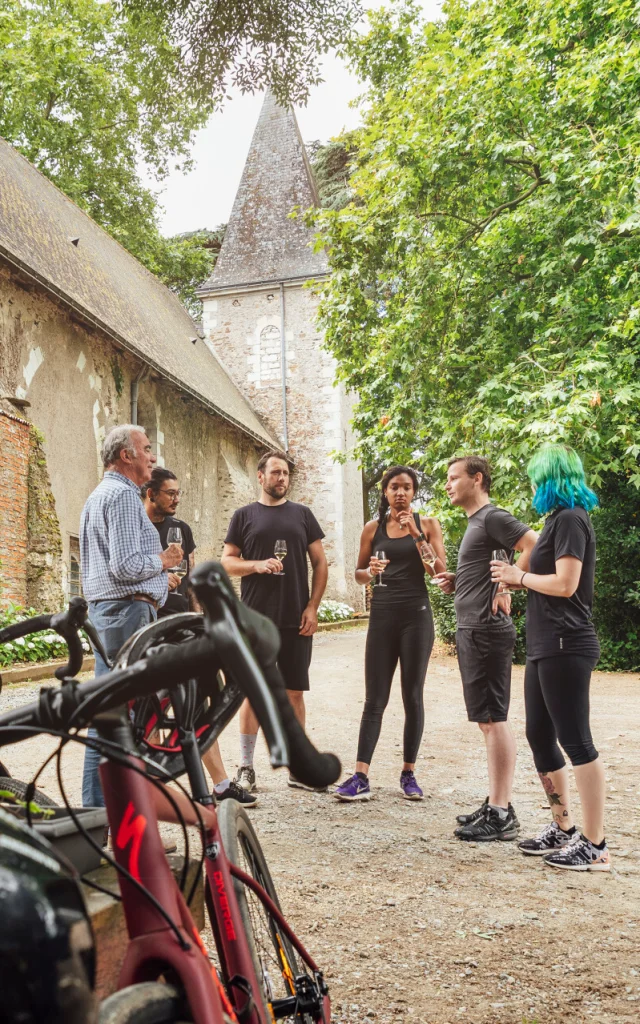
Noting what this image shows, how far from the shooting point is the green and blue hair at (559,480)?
382 centimetres

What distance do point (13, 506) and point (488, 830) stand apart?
29.7ft

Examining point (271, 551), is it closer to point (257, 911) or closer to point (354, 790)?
point (354, 790)

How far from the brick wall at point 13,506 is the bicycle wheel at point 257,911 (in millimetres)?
9680

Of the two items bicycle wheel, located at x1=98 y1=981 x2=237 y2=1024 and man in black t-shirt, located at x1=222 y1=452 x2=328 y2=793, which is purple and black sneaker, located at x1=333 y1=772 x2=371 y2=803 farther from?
bicycle wheel, located at x1=98 y1=981 x2=237 y2=1024

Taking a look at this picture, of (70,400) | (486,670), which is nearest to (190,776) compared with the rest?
(486,670)

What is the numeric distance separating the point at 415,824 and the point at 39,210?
551 inches

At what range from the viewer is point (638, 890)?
3.62m

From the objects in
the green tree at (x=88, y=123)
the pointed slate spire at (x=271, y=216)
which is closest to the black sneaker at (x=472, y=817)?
the green tree at (x=88, y=123)

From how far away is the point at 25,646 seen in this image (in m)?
10.2

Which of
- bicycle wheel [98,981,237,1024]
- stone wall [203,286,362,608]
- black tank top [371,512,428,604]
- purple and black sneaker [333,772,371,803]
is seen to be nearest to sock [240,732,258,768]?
purple and black sneaker [333,772,371,803]

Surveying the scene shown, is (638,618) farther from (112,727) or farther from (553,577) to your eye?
(112,727)

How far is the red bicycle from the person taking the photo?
103 centimetres

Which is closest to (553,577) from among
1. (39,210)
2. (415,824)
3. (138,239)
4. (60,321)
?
(415,824)

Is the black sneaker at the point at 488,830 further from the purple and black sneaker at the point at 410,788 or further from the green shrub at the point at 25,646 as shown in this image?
the green shrub at the point at 25,646
